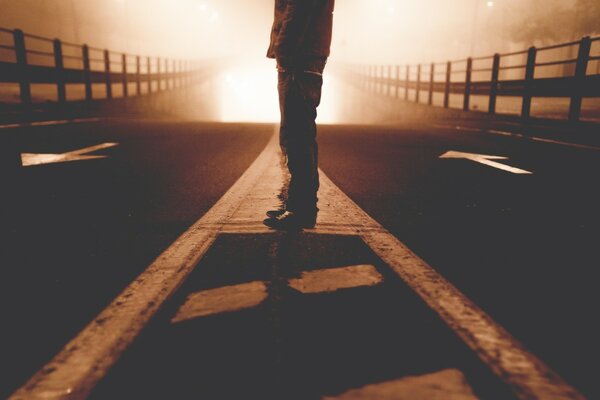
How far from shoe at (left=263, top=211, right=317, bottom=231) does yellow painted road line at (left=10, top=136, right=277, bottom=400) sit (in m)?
0.39

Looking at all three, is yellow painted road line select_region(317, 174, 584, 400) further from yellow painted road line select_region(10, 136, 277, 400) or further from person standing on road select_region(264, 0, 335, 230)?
yellow painted road line select_region(10, 136, 277, 400)

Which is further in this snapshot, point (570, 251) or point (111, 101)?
point (111, 101)

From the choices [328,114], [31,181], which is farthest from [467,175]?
[328,114]

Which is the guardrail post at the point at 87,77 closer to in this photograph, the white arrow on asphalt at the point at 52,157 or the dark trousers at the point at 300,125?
the white arrow on asphalt at the point at 52,157

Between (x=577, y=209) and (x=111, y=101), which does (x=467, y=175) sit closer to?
(x=577, y=209)

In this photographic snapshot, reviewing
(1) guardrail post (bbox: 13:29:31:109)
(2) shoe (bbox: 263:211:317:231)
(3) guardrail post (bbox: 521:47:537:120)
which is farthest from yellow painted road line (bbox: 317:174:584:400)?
(1) guardrail post (bbox: 13:29:31:109)

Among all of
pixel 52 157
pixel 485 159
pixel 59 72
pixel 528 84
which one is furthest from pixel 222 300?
pixel 59 72

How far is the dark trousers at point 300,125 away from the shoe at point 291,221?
0.04 metres

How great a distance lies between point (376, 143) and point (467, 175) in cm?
351

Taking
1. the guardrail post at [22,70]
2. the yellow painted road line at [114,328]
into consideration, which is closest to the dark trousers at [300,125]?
the yellow painted road line at [114,328]

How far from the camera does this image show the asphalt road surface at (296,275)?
58.3 inches

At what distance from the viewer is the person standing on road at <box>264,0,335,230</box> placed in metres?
3.11

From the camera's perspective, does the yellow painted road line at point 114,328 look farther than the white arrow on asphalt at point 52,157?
No

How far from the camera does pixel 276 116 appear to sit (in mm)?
33250
